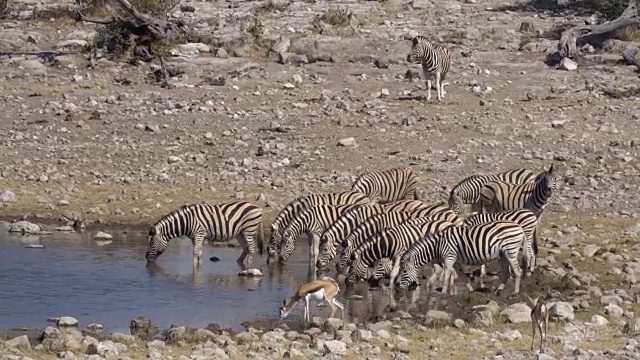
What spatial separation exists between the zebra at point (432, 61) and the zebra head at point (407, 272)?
981cm

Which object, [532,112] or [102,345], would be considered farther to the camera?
[532,112]

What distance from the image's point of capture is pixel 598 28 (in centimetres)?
3092

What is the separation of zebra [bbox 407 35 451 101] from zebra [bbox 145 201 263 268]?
27.3 feet

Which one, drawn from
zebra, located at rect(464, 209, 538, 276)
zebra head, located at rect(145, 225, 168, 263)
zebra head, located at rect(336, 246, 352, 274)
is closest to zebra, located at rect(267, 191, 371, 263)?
zebra head, located at rect(336, 246, 352, 274)

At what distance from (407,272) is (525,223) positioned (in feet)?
5.33

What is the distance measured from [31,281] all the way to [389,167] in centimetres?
735

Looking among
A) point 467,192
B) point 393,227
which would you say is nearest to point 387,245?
point 393,227

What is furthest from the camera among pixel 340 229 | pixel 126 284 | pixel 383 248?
pixel 340 229

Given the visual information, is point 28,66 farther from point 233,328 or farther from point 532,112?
point 233,328

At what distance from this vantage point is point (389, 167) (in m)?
23.0

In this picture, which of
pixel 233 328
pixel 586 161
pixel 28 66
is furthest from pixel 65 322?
pixel 28 66

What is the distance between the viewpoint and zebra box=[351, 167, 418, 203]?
20.6 meters

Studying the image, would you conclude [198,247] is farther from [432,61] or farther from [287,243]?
[432,61]

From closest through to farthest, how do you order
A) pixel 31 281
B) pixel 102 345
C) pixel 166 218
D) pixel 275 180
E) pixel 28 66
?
1. pixel 102 345
2. pixel 31 281
3. pixel 166 218
4. pixel 275 180
5. pixel 28 66
